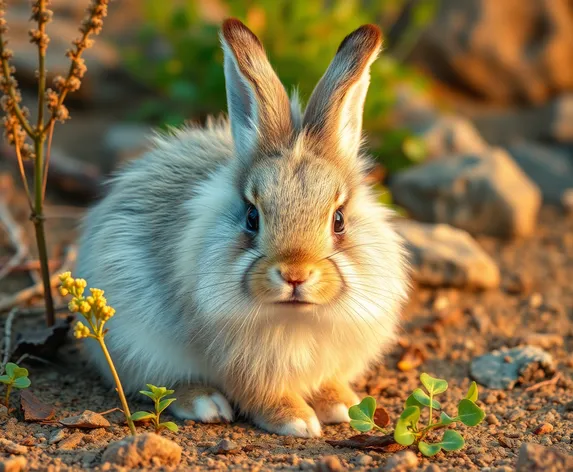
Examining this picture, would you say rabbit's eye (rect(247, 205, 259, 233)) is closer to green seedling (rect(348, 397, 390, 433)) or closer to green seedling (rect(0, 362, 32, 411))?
green seedling (rect(348, 397, 390, 433))

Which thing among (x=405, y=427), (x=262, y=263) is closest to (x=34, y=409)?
(x=262, y=263)

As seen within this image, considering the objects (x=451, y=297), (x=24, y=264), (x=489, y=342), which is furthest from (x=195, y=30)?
(x=489, y=342)

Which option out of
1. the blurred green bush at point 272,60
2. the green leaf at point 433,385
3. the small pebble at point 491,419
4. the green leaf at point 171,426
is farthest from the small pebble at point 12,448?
the blurred green bush at point 272,60

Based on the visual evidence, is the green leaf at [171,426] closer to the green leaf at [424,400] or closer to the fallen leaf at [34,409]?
the fallen leaf at [34,409]

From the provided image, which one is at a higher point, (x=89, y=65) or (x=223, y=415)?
(x=89, y=65)

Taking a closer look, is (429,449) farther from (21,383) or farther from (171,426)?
(21,383)

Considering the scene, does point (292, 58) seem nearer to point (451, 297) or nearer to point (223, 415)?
point (451, 297)
